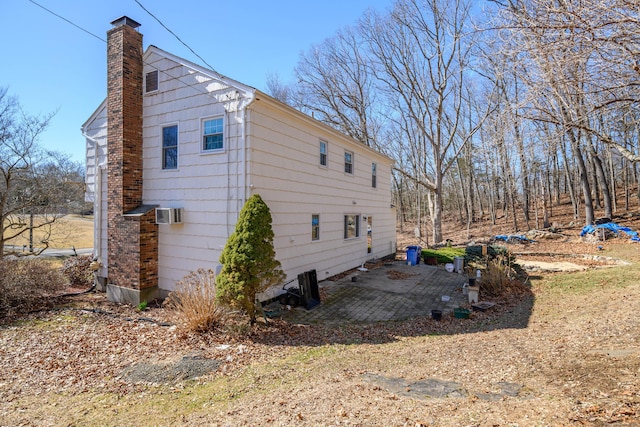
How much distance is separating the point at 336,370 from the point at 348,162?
8836mm

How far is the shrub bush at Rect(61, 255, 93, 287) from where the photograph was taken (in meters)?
10.9

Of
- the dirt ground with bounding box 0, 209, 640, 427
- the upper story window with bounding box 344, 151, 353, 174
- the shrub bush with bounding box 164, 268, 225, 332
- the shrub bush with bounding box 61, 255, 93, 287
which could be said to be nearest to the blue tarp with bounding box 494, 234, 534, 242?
the dirt ground with bounding box 0, 209, 640, 427

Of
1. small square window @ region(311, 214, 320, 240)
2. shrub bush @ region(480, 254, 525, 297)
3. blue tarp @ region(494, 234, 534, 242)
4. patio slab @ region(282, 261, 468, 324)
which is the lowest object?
patio slab @ region(282, 261, 468, 324)

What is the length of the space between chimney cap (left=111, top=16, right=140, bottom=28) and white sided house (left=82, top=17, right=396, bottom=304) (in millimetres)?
27

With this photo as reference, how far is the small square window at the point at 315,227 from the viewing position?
9906mm

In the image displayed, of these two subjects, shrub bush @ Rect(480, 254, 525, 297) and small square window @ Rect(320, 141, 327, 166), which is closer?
shrub bush @ Rect(480, 254, 525, 297)

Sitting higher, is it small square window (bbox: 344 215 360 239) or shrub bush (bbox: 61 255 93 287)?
small square window (bbox: 344 215 360 239)

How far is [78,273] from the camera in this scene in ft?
36.3

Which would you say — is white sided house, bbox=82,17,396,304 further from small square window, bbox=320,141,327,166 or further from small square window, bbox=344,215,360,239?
small square window, bbox=344,215,360,239

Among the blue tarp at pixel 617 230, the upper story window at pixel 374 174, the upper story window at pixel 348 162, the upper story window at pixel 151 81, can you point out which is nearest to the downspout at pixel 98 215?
the upper story window at pixel 151 81

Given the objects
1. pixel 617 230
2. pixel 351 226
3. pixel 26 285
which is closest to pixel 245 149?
pixel 351 226

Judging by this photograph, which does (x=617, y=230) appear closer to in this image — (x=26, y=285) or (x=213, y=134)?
(x=213, y=134)

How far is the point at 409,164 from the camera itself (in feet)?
98.7

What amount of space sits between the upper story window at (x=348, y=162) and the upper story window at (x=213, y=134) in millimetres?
5368
